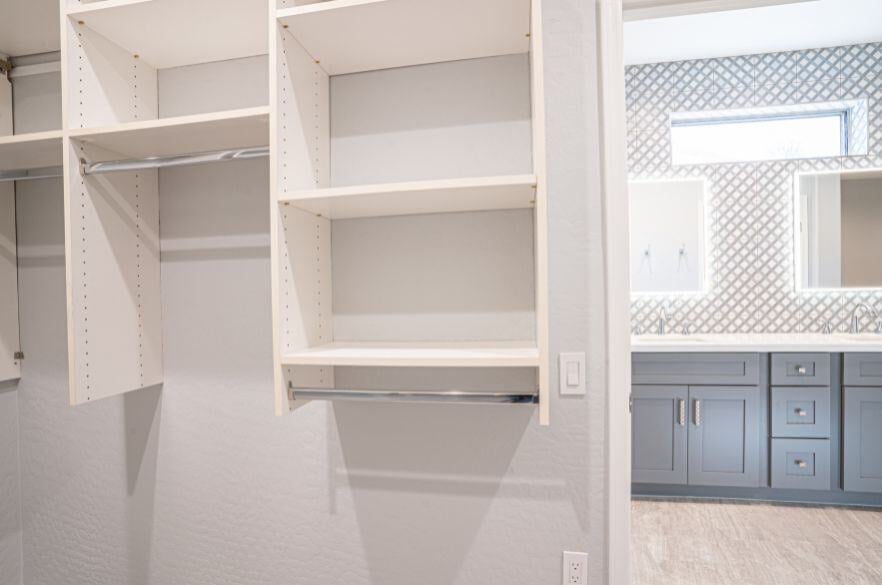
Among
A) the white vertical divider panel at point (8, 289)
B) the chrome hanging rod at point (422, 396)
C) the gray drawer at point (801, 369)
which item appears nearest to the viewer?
the chrome hanging rod at point (422, 396)

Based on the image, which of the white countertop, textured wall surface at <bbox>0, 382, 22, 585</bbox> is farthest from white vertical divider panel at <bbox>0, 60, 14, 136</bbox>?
the white countertop

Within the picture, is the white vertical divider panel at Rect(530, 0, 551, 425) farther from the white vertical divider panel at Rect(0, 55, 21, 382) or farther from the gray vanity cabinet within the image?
the gray vanity cabinet

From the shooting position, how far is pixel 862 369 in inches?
106

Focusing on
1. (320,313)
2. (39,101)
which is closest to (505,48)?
(320,313)

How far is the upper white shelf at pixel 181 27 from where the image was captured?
1171 millimetres

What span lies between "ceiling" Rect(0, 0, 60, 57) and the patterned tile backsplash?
306cm

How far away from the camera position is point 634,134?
3283mm

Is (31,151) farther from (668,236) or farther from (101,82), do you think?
(668,236)

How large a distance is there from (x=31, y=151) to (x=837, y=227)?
13.4 feet

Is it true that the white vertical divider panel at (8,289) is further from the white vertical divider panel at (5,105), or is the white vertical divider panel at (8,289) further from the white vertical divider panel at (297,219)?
the white vertical divider panel at (297,219)

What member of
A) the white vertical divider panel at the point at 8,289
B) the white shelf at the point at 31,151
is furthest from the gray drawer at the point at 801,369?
the white vertical divider panel at the point at 8,289

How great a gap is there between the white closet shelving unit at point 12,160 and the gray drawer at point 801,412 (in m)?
3.48

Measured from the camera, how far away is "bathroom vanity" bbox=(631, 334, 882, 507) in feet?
8.89

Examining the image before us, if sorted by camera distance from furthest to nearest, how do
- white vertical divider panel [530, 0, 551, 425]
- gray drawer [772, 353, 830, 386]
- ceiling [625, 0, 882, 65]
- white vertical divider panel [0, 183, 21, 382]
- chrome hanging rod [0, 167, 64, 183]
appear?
gray drawer [772, 353, 830, 386] < ceiling [625, 0, 882, 65] < white vertical divider panel [0, 183, 21, 382] < chrome hanging rod [0, 167, 64, 183] < white vertical divider panel [530, 0, 551, 425]
